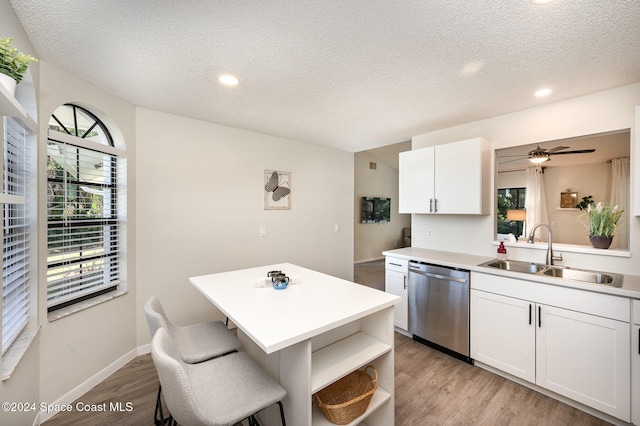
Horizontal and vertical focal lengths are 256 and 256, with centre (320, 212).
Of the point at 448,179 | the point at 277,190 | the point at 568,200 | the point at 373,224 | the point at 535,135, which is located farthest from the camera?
the point at 373,224

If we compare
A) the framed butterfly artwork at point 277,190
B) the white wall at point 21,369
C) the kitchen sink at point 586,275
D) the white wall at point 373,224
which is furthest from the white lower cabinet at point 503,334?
the white wall at point 373,224

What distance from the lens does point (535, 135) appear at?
250 centimetres

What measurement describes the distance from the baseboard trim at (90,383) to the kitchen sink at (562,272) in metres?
3.44

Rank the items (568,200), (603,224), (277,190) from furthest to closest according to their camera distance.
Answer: (568,200)
(277,190)
(603,224)

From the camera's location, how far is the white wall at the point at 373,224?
669 cm

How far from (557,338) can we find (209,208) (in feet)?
11.1

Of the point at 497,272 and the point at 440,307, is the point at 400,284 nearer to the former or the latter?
the point at 440,307

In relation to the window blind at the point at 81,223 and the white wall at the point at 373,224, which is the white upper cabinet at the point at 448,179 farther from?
the white wall at the point at 373,224

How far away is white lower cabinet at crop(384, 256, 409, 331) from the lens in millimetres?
2879

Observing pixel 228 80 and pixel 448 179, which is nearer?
pixel 228 80

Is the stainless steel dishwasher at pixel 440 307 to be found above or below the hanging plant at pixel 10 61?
below

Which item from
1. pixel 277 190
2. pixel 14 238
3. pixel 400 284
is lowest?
pixel 400 284

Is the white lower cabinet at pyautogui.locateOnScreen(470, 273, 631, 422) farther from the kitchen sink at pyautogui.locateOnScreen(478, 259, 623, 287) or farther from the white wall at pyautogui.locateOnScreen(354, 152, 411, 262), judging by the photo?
the white wall at pyautogui.locateOnScreen(354, 152, 411, 262)

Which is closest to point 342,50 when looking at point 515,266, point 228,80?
point 228,80
